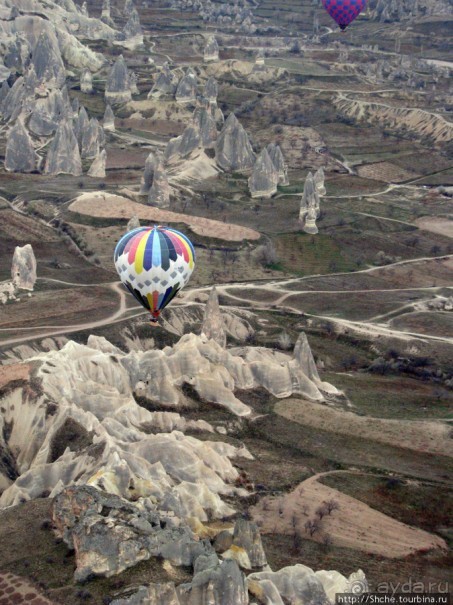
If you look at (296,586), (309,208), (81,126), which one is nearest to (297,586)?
(296,586)

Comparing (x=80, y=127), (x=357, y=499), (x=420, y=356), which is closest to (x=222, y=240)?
(x=420, y=356)

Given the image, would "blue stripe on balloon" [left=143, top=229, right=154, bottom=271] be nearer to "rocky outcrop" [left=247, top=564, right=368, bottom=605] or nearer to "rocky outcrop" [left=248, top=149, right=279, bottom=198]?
"rocky outcrop" [left=247, top=564, right=368, bottom=605]

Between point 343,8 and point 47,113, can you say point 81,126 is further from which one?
point 343,8

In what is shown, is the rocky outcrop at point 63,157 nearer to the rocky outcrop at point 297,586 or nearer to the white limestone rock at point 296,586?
Answer: the rocky outcrop at point 297,586

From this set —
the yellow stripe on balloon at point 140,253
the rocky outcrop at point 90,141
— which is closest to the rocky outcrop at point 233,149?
the rocky outcrop at point 90,141

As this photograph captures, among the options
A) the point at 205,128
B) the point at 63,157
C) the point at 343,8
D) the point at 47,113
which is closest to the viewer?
the point at 343,8

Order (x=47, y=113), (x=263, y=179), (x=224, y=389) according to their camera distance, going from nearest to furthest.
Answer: (x=224, y=389)
(x=263, y=179)
(x=47, y=113)
